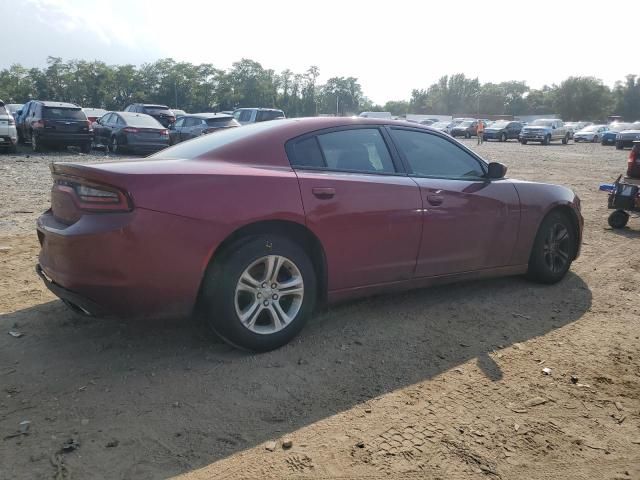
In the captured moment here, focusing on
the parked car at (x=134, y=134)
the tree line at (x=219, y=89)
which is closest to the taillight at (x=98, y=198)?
the parked car at (x=134, y=134)

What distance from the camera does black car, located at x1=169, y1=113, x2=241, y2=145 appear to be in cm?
1923

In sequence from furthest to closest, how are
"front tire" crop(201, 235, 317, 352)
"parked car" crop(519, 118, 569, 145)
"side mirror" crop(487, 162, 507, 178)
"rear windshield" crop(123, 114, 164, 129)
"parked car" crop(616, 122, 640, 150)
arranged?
"parked car" crop(519, 118, 569, 145)
"parked car" crop(616, 122, 640, 150)
"rear windshield" crop(123, 114, 164, 129)
"side mirror" crop(487, 162, 507, 178)
"front tire" crop(201, 235, 317, 352)

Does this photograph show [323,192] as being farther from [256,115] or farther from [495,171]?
[256,115]

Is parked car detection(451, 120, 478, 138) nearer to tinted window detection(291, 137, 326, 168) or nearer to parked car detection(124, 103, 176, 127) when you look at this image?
parked car detection(124, 103, 176, 127)

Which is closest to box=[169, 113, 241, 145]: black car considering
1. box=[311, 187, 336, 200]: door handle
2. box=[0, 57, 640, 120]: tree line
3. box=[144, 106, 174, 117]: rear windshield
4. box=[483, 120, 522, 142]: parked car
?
box=[144, 106, 174, 117]: rear windshield

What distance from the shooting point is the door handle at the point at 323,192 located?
12.1ft

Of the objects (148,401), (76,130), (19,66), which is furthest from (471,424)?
(19,66)

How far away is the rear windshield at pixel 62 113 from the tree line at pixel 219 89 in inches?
2223

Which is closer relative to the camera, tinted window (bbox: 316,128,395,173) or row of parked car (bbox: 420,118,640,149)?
tinted window (bbox: 316,128,395,173)

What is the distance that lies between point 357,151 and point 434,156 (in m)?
0.83

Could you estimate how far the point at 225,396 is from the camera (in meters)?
3.04

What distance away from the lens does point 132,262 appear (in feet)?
10.2

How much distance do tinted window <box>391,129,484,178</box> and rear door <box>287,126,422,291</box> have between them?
20 centimetres

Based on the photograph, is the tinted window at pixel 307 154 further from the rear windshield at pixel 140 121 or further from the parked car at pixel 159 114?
the parked car at pixel 159 114
